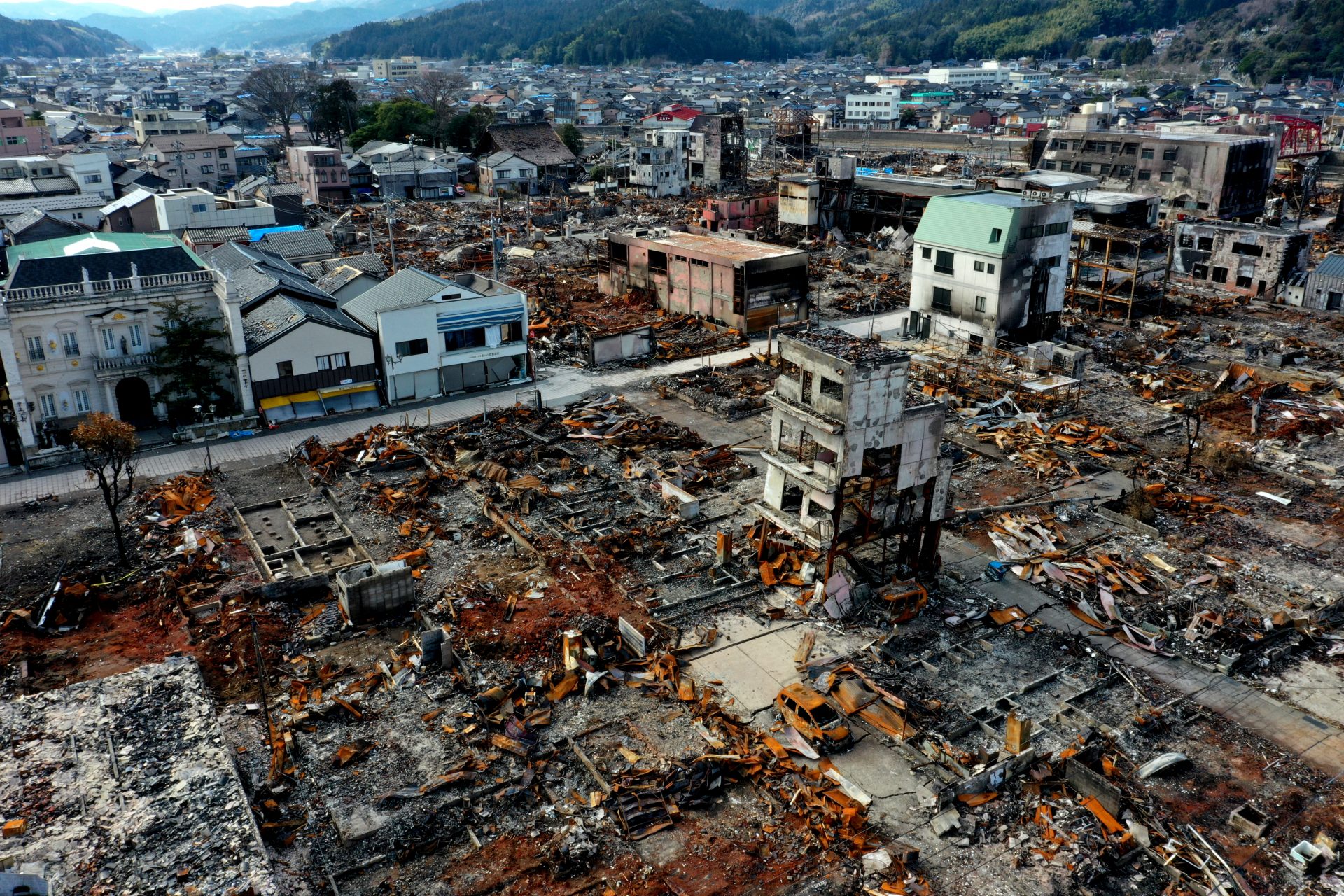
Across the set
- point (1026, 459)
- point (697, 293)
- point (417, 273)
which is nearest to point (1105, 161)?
point (697, 293)

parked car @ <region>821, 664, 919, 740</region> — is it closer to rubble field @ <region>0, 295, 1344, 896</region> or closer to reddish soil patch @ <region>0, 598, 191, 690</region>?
rubble field @ <region>0, 295, 1344, 896</region>

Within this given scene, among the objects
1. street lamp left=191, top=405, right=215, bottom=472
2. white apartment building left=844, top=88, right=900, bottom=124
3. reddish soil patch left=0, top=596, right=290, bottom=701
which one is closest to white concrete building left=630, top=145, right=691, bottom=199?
street lamp left=191, top=405, right=215, bottom=472

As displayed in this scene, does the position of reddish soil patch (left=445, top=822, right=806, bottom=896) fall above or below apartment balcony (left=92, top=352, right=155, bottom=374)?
below

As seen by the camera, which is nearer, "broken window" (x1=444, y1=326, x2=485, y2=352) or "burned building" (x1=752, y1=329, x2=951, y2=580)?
"burned building" (x1=752, y1=329, x2=951, y2=580)

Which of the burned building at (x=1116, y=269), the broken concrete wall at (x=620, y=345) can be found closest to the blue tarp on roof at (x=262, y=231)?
the broken concrete wall at (x=620, y=345)

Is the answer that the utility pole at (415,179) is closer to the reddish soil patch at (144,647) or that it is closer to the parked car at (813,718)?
the reddish soil patch at (144,647)

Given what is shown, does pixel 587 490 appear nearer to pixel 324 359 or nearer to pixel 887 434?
pixel 887 434
